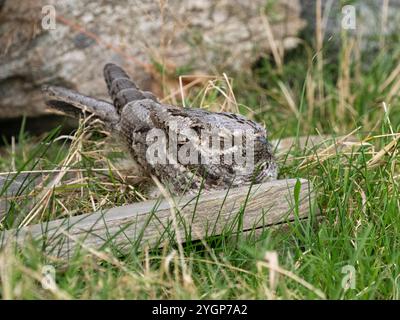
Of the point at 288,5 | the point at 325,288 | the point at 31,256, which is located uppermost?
the point at 288,5

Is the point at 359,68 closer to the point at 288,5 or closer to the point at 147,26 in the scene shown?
the point at 288,5

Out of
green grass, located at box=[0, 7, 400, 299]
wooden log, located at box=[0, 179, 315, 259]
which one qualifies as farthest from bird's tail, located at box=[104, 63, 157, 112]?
wooden log, located at box=[0, 179, 315, 259]

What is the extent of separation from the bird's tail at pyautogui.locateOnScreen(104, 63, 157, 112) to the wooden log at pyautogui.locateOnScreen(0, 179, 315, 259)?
2.24 ft

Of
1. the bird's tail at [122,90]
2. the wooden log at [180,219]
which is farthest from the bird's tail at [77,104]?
the wooden log at [180,219]

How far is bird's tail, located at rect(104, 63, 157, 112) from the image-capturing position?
3.47 metres

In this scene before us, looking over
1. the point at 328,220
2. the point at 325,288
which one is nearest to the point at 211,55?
the point at 328,220

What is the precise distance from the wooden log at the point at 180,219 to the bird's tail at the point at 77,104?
77cm

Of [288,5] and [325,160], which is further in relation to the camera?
[288,5]

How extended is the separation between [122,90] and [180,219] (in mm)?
979

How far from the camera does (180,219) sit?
9.11ft

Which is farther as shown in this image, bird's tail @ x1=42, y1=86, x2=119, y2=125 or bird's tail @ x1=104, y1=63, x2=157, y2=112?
bird's tail @ x1=42, y1=86, x2=119, y2=125

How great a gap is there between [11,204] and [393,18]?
132 inches

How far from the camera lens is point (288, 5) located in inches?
212

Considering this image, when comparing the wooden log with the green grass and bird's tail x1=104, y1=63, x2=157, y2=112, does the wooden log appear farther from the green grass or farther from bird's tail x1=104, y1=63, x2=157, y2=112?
bird's tail x1=104, y1=63, x2=157, y2=112
